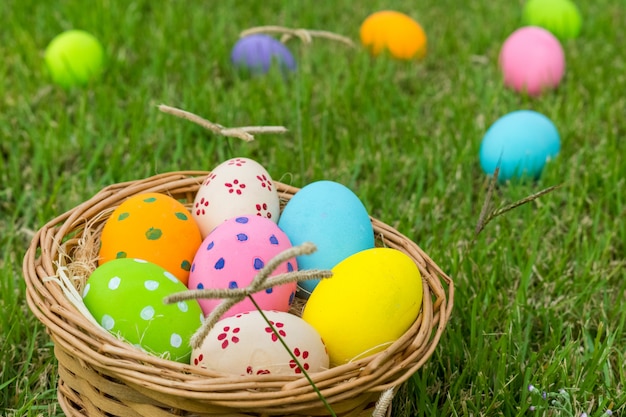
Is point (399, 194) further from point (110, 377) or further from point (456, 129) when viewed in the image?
point (110, 377)

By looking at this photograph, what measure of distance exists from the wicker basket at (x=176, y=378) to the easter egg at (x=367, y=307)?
0.04 metres

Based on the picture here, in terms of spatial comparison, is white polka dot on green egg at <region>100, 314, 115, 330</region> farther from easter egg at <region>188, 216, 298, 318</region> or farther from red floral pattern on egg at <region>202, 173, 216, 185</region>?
red floral pattern on egg at <region>202, 173, 216, 185</region>

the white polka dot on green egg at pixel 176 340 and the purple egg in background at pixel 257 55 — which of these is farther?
the purple egg in background at pixel 257 55

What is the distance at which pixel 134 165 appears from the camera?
7.13 feet

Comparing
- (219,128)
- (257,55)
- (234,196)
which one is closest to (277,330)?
(234,196)

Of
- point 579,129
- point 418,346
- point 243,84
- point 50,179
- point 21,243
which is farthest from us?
point 243,84

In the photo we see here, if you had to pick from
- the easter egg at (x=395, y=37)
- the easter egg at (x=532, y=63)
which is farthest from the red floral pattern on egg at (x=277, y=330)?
the easter egg at (x=395, y=37)

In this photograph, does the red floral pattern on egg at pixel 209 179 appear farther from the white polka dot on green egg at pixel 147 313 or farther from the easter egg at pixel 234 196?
the white polka dot on green egg at pixel 147 313

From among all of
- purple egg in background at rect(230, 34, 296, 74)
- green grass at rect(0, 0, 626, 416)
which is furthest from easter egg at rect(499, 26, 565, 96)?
purple egg in background at rect(230, 34, 296, 74)

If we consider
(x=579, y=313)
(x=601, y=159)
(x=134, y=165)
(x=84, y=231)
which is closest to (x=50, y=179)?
(x=134, y=165)

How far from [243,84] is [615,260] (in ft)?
4.34

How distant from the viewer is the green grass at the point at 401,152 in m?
1.53

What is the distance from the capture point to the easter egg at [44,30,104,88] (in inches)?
101

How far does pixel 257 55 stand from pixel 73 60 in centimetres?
61
